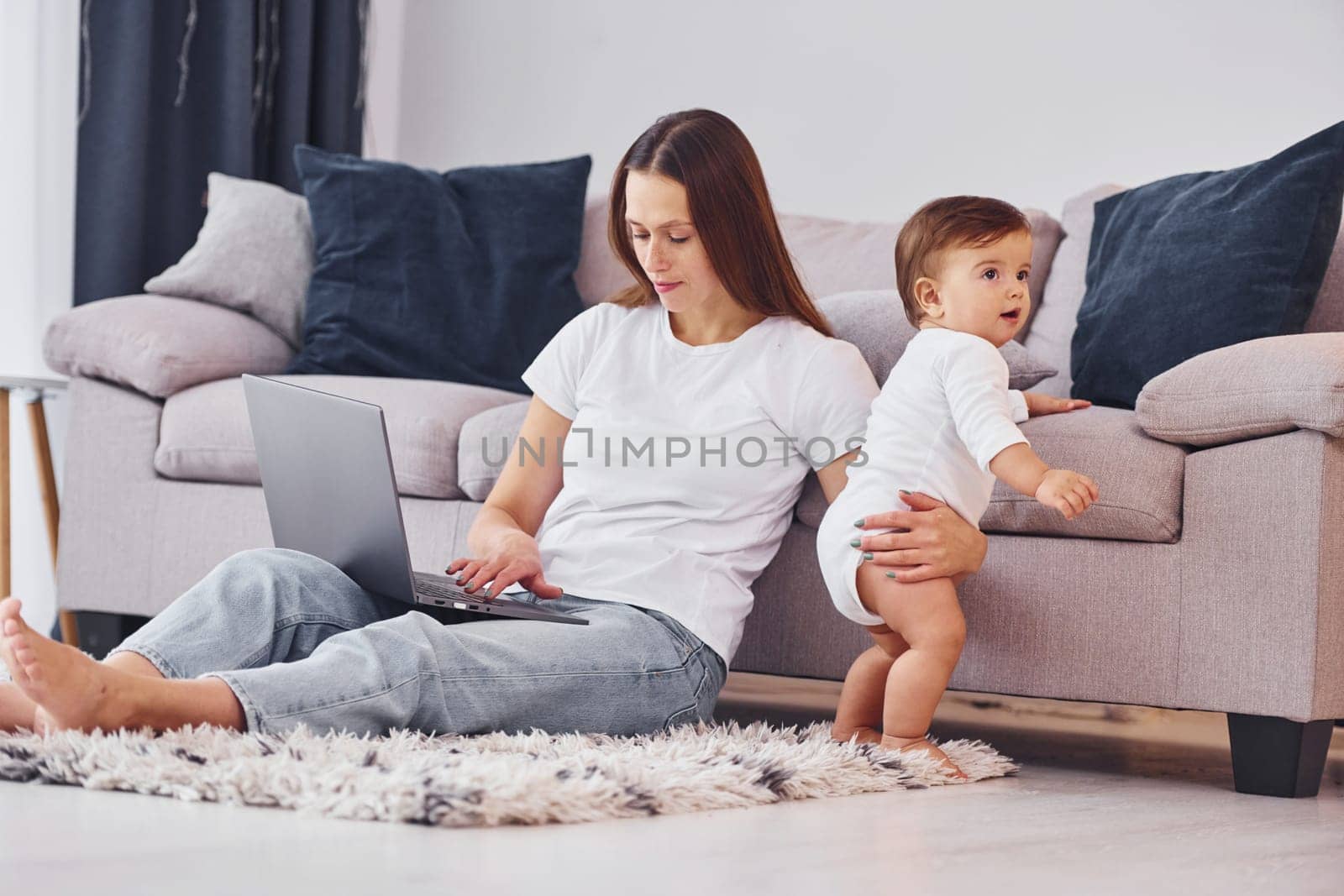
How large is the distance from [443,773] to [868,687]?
2.10 ft

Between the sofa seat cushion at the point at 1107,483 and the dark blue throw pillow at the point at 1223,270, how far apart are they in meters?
0.31

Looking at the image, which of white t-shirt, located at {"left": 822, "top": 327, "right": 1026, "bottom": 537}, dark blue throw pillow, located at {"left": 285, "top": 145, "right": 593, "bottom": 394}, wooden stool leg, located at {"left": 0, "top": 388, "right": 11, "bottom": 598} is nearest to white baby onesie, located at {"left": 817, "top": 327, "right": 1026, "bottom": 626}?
white t-shirt, located at {"left": 822, "top": 327, "right": 1026, "bottom": 537}

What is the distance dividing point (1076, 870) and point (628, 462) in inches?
30.5

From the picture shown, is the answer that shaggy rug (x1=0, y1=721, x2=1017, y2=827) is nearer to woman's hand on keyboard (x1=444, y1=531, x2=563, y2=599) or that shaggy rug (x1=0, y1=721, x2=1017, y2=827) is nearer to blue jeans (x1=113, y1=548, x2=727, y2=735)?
blue jeans (x1=113, y1=548, x2=727, y2=735)

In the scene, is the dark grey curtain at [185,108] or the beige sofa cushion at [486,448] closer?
the beige sofa cushion at [486,448]

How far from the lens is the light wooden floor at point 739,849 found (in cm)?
98

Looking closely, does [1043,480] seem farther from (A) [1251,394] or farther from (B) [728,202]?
(B) [728,202]

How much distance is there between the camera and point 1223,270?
201cm

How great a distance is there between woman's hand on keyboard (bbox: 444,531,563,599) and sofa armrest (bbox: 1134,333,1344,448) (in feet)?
2.39

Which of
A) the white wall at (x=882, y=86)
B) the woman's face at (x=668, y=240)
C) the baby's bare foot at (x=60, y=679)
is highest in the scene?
the white wall at (x=882, y=86)

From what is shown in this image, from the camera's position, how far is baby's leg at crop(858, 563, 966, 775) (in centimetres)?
157

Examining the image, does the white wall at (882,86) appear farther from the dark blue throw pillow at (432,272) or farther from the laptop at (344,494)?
the laptop at (344,494)

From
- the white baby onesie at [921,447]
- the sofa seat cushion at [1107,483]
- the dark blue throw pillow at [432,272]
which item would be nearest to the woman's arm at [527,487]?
the white baby onesie at [921,447]

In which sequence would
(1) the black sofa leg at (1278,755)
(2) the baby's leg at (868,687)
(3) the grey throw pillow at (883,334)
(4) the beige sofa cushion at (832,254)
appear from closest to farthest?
(1) the black sofa leg at (1278,755)
(2) the baby's leg at (868,687)
(3) the grey throw pillow at (883,334)
(4) the beige sofa cushion at (832,254)
